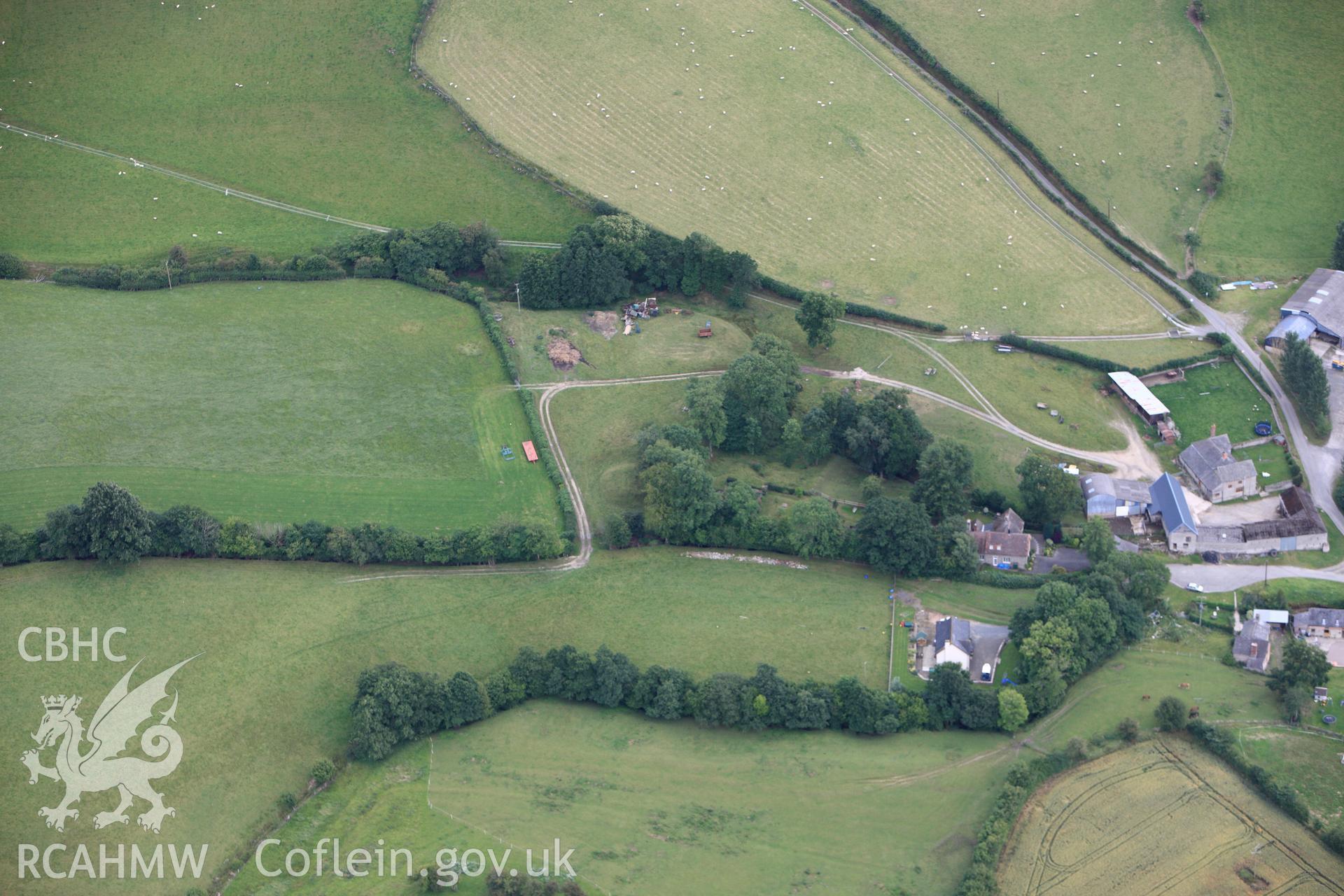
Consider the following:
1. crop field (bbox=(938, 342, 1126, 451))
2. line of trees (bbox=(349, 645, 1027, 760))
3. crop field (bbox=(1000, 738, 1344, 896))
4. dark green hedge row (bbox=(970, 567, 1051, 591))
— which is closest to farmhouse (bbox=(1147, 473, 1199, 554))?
crop field (bbox=(938, 342, 1126, 451))

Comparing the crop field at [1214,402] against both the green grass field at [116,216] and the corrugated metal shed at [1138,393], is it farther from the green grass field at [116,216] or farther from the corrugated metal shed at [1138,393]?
the green grass field at [116,216]

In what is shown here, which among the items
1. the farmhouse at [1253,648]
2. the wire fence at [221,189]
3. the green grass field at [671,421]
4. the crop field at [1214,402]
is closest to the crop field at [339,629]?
the green grass field at [671,421]

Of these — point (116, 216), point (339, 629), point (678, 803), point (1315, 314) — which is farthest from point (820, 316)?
point (116, 216)

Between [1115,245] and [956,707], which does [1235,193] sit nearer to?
[1115,245]

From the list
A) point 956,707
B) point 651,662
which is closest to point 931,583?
point 956,707

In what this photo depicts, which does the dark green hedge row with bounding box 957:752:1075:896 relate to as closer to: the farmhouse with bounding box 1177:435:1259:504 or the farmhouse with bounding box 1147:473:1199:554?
the farmhouse with bounding box 1147:473:1199:554
